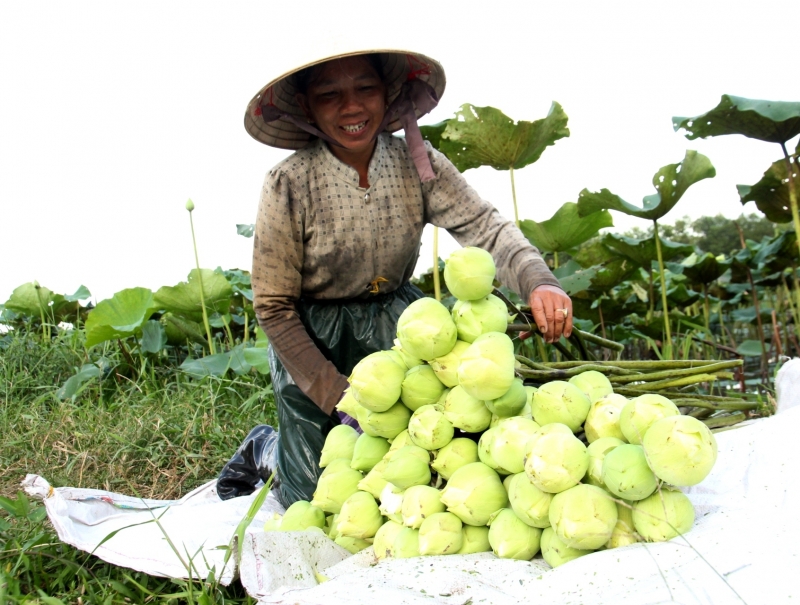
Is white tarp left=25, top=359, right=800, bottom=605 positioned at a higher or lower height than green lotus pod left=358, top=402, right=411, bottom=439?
lower

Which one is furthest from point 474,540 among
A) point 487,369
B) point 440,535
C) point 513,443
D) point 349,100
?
point 349,100

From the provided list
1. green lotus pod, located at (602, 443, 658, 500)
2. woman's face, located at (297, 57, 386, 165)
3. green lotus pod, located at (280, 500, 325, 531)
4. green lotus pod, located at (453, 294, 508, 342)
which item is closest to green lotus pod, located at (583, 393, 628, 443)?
green lotus pod, located at (602, 443, 658, 500)

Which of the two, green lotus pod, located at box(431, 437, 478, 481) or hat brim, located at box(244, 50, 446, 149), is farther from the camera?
hat brim, located at box(244, 50, 446, 149)

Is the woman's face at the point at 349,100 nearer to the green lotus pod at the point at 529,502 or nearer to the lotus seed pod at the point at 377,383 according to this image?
the lotus seed pod at the point at 377,383

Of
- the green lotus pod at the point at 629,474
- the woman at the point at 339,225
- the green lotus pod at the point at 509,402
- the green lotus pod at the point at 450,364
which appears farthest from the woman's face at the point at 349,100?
the green lotus pod at the point at 629,474

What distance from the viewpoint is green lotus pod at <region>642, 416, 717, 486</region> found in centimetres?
108

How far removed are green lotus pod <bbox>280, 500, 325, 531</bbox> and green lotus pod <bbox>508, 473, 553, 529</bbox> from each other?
Answer: 503 millimetres

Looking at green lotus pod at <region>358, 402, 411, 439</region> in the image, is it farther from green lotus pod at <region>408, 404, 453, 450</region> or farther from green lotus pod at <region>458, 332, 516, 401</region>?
green lotus pod at <region>458, 332, 516, 401</region>

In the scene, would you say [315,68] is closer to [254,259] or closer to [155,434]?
[254,259]

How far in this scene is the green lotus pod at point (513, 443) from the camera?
1.21 meters

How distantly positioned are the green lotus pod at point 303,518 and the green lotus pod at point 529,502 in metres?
0.50

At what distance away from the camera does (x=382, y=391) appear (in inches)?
53.2

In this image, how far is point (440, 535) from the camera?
4.07 ft

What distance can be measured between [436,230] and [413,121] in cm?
121
